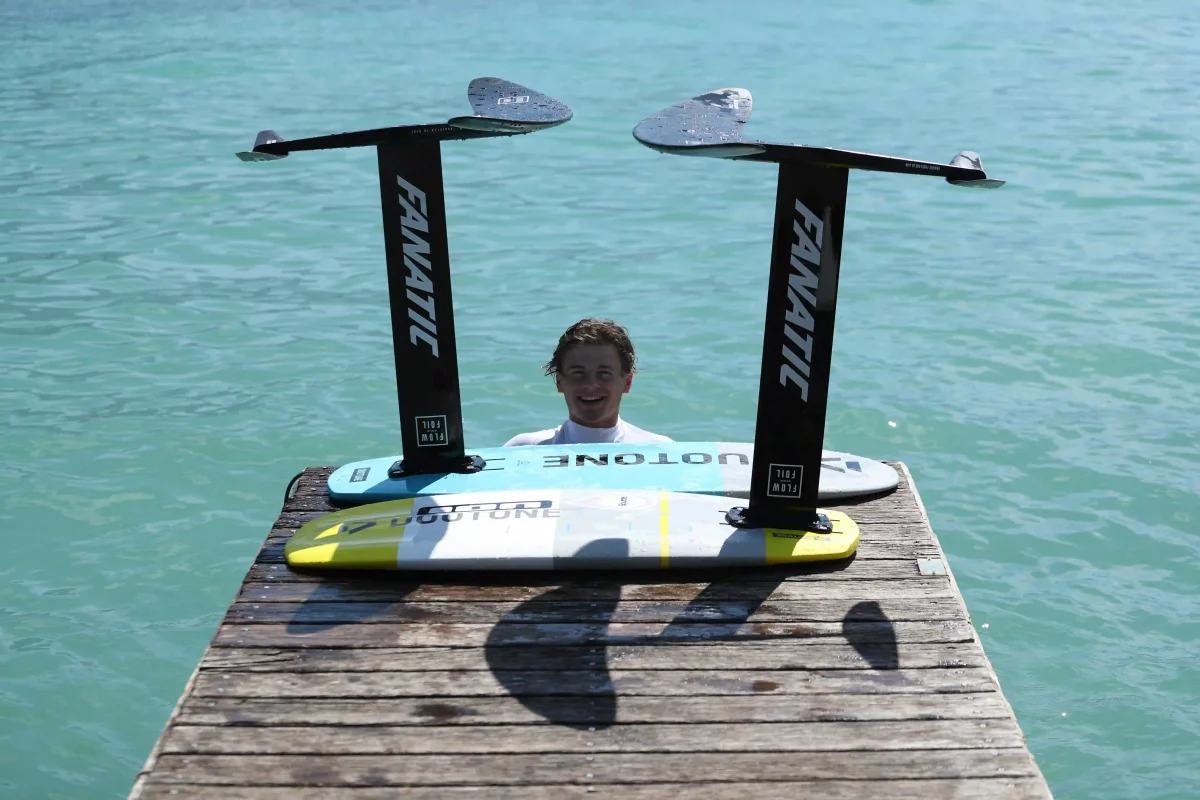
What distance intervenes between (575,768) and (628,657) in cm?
51

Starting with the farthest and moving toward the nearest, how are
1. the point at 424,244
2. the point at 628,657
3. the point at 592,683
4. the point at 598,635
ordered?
the point at 424,244 → the point at 598,635 → the point at 628,657 → the point at 592,683

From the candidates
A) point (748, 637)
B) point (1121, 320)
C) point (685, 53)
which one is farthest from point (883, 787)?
point (685, 53)

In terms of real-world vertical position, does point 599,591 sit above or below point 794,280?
below

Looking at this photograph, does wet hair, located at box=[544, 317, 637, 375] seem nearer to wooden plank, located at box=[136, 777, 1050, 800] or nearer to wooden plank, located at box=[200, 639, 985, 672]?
wooden plank, located at box=[200, 639, 985, 672]

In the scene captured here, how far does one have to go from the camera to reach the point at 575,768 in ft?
9.78

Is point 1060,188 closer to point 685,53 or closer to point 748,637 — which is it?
point 685,53

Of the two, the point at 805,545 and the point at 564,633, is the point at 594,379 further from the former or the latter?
the point at 564,633

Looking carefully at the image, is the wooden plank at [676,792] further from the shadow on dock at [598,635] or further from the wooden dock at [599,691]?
the shadow on dock at [598,635]

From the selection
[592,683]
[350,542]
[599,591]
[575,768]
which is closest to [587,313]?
[350,542]

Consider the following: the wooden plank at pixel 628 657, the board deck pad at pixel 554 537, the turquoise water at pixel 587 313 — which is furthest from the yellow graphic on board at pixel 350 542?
the turquoise water at pixel 587 313

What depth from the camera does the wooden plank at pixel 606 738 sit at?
3.05 metres

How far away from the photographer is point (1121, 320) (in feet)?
29.3

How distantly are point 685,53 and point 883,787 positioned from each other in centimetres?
1593

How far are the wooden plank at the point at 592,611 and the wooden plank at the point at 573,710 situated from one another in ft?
1.33
